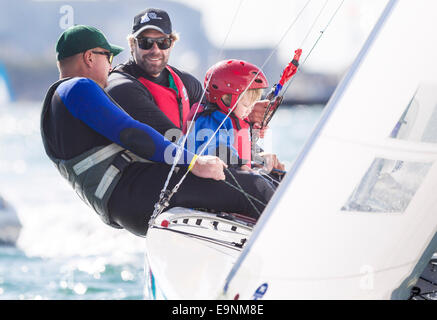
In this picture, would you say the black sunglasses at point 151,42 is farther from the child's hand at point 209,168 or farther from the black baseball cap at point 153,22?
the child's hand at point 209,168

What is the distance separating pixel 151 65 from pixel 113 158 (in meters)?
0.56

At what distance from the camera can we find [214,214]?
2383mm

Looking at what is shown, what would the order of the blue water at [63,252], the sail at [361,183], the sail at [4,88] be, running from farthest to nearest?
the sail at [4,88], the blue water at [63,252], the sail at [361,183]

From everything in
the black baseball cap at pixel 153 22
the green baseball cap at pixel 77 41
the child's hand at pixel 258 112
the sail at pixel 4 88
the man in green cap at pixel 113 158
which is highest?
the black baseball cap at pixel 153 22

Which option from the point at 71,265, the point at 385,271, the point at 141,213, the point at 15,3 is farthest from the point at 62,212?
the point at 15,3

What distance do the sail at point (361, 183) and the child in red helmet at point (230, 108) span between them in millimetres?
818

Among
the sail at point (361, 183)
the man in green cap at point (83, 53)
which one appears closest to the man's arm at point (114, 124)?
the man in green cap at point (83, 53)

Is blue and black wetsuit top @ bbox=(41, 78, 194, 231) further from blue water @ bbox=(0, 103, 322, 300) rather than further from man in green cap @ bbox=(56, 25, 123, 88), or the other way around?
blue water @ bbox=(0, 103, 322, 300)

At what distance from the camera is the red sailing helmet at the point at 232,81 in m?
2.60

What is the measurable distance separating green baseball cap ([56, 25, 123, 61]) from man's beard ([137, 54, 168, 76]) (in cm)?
24

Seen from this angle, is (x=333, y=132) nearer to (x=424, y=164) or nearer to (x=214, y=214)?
(x=424, y=164)

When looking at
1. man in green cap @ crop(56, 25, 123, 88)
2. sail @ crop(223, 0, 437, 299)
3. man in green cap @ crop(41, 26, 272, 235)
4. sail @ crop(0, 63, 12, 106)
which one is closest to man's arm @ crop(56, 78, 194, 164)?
man in green cap @ crop(41, 26, 272, 235)

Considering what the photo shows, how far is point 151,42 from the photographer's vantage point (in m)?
2.69

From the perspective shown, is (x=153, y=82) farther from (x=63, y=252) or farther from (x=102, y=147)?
(x=63, y=252)
